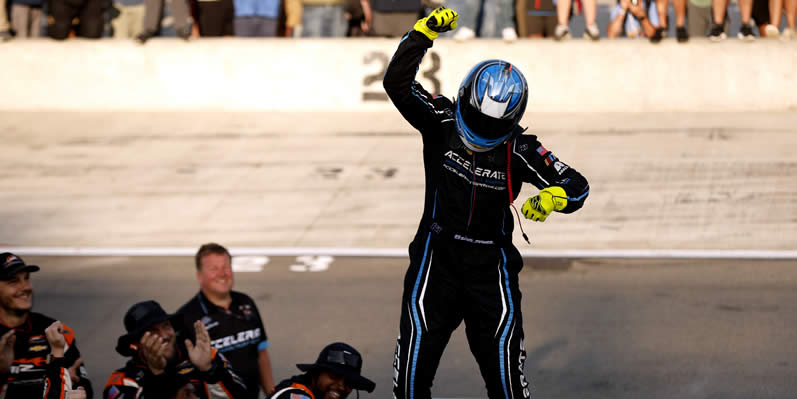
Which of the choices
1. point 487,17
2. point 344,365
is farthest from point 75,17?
point 344,365

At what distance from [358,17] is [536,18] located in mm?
2655

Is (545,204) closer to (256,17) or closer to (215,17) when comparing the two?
(256,17)

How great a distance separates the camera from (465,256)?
217 inches

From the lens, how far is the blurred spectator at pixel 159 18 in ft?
51.9

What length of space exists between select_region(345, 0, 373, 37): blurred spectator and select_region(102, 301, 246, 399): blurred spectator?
1062 cm

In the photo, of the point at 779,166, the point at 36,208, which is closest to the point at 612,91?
the point at 779,166

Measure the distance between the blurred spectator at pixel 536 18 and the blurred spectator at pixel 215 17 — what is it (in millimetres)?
4275

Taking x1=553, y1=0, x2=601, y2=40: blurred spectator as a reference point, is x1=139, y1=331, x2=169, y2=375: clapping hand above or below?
below

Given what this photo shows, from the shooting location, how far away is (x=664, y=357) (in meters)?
8.39

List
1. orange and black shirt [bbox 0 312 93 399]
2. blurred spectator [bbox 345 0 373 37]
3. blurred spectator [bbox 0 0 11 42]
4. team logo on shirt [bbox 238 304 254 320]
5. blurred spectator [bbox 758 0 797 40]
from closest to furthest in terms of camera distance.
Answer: orange and black shirt [bbox 0 312 93 399], team logo on shirt [bbox 238 304 254 320], blurred spectator [bbox 758 0 797 40], blurred spectator [bbox 345 0 373 37], blurred spectator [bbox 0 0 11 42]

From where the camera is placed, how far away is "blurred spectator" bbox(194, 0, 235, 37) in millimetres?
15852

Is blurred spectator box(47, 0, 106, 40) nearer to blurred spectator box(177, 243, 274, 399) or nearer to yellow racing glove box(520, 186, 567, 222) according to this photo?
blurred spectator box(177, 243, 274, 399)

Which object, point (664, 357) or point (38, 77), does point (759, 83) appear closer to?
point (664, 357)

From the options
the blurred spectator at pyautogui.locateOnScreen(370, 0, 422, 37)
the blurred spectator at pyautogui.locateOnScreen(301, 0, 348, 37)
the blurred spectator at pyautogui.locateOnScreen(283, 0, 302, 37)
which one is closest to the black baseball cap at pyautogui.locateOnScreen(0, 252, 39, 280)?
the blurred spectator at pyautogui.locateOnScreen(370, 0, 422, 37)
